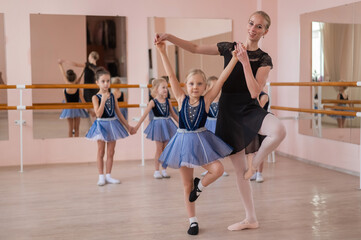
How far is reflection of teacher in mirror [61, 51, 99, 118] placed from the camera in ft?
16.8

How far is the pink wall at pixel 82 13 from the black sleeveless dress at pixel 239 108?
114 inches

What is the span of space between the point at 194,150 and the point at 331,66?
2.74 meters

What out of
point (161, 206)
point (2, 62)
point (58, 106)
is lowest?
point (161, 206)

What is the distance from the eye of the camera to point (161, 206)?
334cm

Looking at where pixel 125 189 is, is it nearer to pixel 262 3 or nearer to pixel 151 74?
pixel 151 74

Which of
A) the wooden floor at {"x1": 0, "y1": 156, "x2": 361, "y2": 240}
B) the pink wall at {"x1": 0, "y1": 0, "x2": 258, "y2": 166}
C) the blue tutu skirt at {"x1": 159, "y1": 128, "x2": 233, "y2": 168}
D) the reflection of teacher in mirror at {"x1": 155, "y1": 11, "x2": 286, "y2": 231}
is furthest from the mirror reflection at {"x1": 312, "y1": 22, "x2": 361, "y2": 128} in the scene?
the blue tutu skirt at {"x1": 159, "y1": 128, "x2": 233, "y2": 168}

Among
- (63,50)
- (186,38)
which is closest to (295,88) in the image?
(186,38)

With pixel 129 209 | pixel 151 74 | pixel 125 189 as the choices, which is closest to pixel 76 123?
pixel 151 74

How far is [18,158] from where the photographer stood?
5.09 metres

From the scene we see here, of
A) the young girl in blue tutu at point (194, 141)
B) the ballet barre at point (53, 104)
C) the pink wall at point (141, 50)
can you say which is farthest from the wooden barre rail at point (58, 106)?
the young girl in blue tutu at point (194, 141)

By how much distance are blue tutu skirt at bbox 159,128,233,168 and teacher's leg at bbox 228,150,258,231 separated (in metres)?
0.12

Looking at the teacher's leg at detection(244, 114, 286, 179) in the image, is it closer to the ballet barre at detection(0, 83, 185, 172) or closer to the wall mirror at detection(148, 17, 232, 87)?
the ballet barre at detection(0, 83, 185, 172)

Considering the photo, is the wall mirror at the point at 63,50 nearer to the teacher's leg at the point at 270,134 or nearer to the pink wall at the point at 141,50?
the pink wall at the point at 141,50

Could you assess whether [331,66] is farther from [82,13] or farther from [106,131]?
[82,13]
